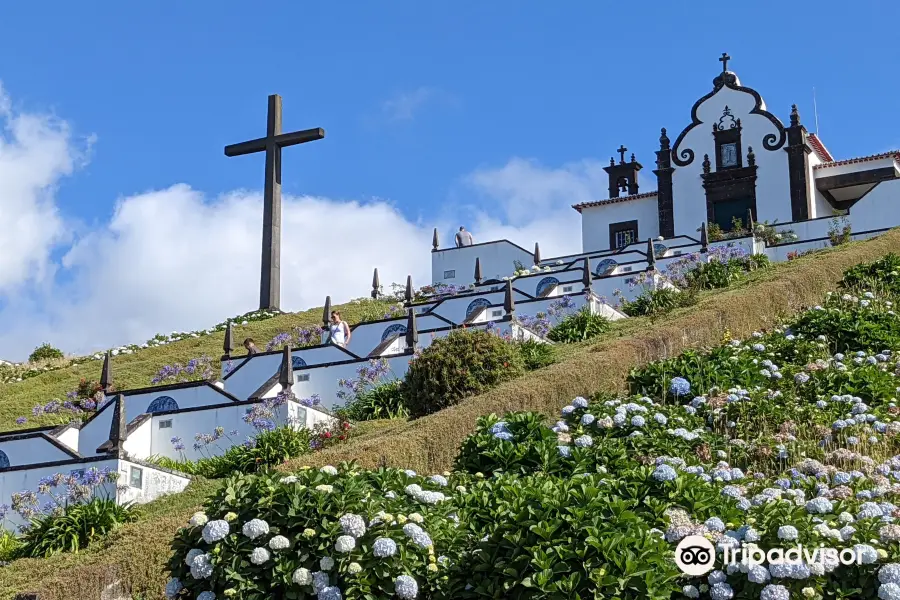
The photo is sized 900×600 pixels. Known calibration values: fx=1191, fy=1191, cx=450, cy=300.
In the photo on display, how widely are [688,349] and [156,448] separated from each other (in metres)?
7.78

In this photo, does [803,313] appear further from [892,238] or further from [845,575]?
[845,575]

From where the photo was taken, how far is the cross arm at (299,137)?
32.1 metres

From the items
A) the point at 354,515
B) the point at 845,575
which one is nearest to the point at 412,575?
the point at 354,515

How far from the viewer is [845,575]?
23.2 feet

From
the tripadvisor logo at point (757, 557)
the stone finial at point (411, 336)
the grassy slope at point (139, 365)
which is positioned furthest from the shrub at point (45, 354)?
the tripadvisor logo at point (757, 557)

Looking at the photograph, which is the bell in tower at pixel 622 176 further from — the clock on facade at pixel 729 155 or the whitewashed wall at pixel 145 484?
the whitewashed wall at pixel 145 484

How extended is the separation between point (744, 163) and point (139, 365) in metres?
21.9

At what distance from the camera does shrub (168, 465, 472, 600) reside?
25.2 ft

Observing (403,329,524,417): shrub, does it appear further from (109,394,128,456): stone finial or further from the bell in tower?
the bell in tower

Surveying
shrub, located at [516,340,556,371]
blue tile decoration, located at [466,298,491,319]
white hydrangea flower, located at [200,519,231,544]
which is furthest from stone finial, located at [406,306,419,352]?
white hydrangea flower, located at [200,519,231,544]

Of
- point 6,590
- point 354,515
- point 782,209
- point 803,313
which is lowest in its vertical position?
point 6,590

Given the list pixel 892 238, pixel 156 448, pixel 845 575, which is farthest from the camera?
pixel 892 238

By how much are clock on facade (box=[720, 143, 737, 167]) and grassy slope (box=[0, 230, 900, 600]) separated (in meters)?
17.9

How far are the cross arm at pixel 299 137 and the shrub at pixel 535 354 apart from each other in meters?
15.1
